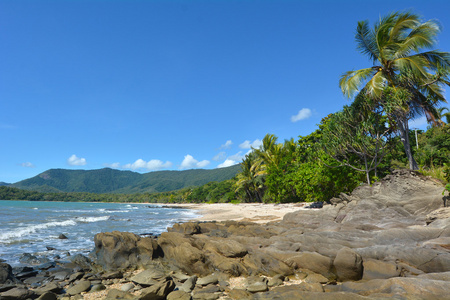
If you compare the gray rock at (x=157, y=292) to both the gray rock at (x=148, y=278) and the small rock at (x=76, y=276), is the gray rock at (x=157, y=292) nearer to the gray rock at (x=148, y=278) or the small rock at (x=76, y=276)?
the gray rock at (x=148, y=278)

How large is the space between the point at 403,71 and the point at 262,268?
51.2 feet

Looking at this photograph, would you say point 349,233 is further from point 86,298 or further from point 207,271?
point 86,298

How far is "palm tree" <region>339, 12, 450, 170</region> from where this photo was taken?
15.8 meters

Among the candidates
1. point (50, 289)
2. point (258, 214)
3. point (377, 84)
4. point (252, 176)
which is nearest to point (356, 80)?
point (377, 84)

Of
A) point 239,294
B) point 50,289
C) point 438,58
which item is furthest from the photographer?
point 438,58

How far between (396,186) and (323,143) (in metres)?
8.28

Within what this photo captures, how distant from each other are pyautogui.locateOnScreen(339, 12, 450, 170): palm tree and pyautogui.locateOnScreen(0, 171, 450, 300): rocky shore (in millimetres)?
6650

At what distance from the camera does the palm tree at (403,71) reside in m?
15.8

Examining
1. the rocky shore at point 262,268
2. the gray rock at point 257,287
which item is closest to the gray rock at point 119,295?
the rocky shore at point 262,268

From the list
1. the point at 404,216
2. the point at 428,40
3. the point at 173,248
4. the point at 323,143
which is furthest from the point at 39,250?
the point at 428,40

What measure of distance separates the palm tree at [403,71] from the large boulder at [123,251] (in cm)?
1518

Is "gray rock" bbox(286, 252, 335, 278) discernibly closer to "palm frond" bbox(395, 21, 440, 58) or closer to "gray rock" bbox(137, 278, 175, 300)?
"gray rock" bbox(137, 278, 175, 300)

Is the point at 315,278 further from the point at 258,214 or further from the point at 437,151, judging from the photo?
the point at 437,151

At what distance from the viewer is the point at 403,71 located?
52.8 feet
